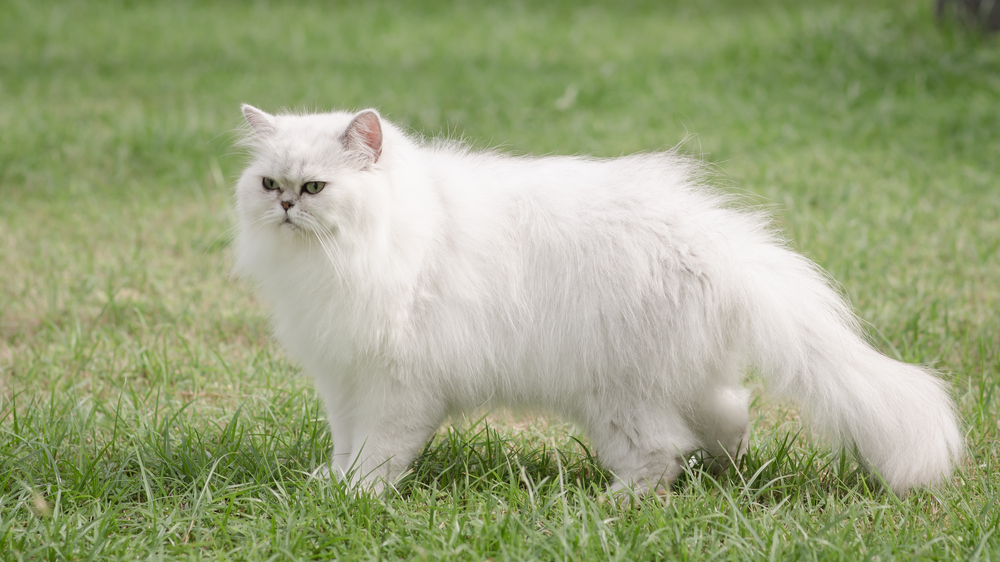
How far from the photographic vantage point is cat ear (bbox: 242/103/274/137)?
112 inches

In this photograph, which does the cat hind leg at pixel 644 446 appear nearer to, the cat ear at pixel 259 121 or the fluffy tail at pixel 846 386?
the fluffy tail at pixel 846 386

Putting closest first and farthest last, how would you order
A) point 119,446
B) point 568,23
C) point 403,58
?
point 119,446
point 403,58
point 568,23

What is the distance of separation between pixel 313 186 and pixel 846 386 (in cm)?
173

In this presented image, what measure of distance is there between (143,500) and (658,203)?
6.30 feet

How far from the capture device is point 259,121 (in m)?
2.87

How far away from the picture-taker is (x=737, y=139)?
655 centimetres

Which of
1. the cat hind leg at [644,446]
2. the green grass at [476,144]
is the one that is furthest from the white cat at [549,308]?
the green grass at [476,144]

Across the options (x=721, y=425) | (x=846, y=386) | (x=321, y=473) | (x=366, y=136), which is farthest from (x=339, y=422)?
(x=846, y=386)

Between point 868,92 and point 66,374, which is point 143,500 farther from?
point 868,92

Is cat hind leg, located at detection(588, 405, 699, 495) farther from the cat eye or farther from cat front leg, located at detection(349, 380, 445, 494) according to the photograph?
the cat eye

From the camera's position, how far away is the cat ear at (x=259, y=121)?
9.35ft

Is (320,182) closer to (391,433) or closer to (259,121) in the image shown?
(259,121)

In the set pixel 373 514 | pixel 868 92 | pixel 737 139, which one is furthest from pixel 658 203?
pixel 868 92

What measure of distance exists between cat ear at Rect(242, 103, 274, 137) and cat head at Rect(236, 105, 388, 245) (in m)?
0.07
